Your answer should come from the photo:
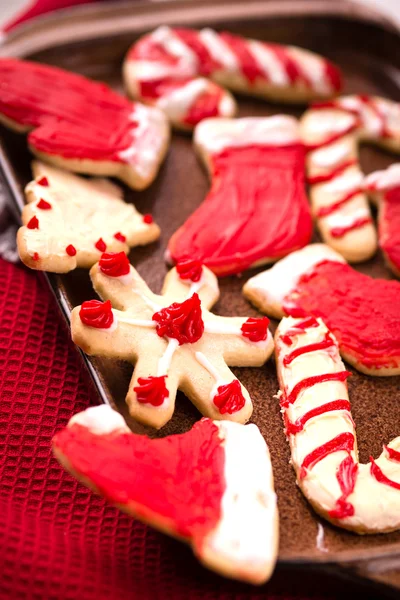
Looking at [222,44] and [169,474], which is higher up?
[222,44]

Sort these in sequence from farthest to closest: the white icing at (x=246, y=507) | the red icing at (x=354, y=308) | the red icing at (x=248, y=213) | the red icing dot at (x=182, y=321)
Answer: the red icing at (x=248, y=213) < the red icing at (x=354, y=308) < the red icing dot at (x=182, y=321) < the white icing at (x=246, y=507)

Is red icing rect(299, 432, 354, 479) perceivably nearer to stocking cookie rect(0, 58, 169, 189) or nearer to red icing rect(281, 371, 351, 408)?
red icing rect(281, 371, 351, 408)

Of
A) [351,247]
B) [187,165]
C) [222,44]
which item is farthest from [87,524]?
[222,44]

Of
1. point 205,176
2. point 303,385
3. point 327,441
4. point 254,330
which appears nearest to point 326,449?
point 327,441

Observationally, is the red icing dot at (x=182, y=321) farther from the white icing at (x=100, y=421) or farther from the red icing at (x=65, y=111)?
the red icing at (x=65, y=111)

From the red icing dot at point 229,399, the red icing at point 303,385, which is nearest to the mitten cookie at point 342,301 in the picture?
the red icing at point 303,385

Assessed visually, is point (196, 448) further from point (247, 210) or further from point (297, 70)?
point (297, 70)
